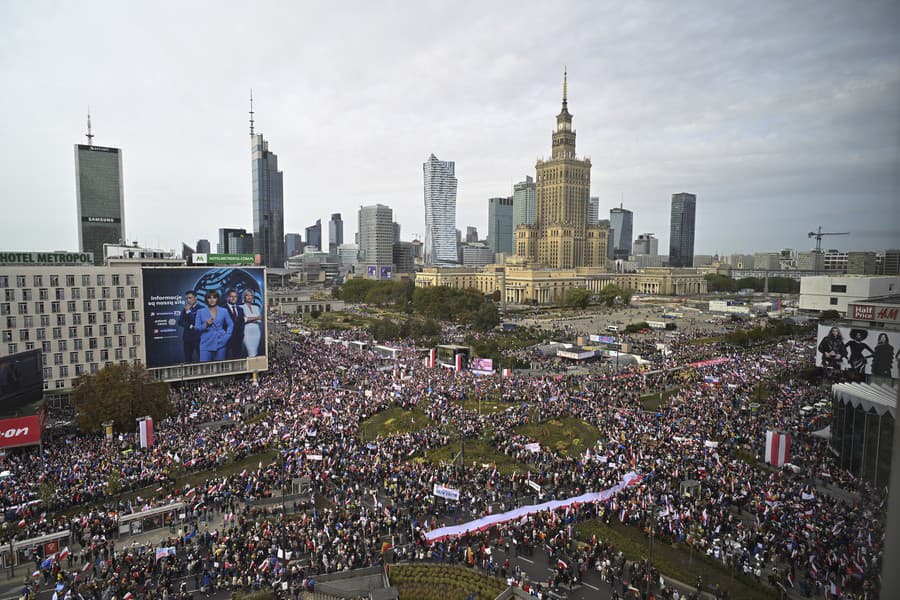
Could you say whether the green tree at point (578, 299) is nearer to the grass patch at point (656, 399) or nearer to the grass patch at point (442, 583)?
the grass patch at point (656, 399)

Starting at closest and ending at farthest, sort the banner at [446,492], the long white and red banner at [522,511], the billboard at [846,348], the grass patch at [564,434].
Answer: the long white and red banner at [522,511] < the banner at [446,492] < the grass patch at [564,434] < the billboard at [846,348]

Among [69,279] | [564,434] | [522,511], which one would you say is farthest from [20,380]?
[564,434]

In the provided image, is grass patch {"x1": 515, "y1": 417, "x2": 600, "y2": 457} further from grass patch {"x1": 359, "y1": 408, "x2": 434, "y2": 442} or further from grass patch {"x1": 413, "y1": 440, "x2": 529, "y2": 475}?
grass patch {"x1": 359, "y1": 408, "x2": 434, "y2": 442}

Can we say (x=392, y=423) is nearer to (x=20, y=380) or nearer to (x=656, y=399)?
(x=656, y=399)

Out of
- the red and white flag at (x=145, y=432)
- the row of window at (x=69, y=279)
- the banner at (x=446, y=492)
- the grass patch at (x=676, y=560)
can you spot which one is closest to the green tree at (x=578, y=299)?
the row of window at (x=69, y=279)

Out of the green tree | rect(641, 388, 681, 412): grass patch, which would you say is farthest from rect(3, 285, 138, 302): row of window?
the green tree

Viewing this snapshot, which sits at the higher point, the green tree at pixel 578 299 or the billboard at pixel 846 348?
the billboard at pixel 846 348
